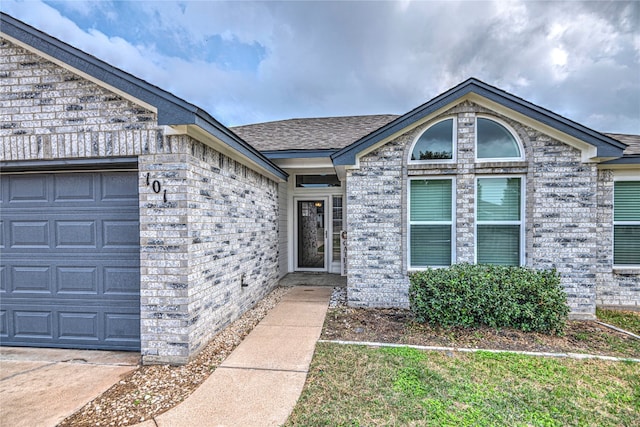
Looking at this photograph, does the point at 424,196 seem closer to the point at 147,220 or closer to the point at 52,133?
the point at 147,220

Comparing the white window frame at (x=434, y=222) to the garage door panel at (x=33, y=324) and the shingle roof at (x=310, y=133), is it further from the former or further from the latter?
the garage door panel at (x=33, y=324)

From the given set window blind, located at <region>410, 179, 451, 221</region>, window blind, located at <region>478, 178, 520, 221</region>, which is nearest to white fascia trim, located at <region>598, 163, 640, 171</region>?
window blind, located at <region>478, 178, 520, 221</region>

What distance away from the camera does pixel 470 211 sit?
5355mm

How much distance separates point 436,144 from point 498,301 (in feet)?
9.73

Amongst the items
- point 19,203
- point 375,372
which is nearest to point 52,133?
point 19,203

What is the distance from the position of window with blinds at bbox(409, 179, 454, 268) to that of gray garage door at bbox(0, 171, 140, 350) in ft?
15.2

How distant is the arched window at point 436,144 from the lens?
5.48 m

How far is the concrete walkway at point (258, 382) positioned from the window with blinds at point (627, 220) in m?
6.24

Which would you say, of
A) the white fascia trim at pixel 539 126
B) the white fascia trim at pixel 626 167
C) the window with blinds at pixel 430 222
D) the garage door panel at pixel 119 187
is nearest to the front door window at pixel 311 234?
the window with blinds at pixel 430 222

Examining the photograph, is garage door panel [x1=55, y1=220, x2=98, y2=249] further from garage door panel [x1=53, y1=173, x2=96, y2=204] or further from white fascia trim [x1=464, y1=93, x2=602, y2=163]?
white fascia trim [x1=464, y1=93, x2=602, y2=163]

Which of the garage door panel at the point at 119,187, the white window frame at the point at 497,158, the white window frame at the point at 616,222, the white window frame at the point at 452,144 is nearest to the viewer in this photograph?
the garage door panel at the point at 119,187

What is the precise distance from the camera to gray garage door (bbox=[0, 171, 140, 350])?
3730mm

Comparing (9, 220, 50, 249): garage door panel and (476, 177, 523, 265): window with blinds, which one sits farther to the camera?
(476, 177, 523, 265): window with blinds

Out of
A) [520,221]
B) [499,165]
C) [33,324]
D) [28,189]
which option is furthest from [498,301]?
[28,189]
